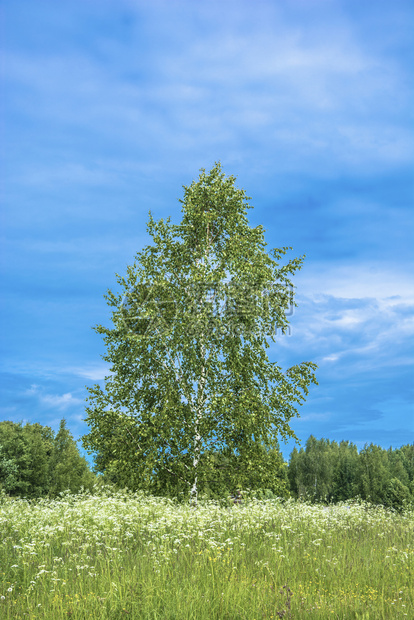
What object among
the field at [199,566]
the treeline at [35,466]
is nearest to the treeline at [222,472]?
the treeline at [35,466]

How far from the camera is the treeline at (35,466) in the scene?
5225 cm

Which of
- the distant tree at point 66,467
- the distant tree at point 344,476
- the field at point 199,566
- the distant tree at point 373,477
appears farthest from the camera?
the distant tree at point 344,476

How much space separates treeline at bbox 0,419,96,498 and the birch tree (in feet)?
123

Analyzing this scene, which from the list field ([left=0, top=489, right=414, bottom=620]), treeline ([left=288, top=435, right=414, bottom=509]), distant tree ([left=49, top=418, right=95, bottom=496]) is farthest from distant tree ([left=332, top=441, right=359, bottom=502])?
field ([left=0, top=489, right=414, bottom=620])

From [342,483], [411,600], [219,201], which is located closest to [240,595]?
[411,600]

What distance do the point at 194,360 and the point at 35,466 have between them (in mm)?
→ 49305

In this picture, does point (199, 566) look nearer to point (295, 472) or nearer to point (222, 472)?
point (222, 472)

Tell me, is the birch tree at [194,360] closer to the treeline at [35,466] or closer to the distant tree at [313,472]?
the treeline at [35,466]

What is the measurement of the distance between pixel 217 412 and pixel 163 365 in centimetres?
263

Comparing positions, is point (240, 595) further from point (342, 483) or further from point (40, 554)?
point (342, 483)

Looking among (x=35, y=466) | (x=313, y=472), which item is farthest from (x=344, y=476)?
(x=35, y=466)

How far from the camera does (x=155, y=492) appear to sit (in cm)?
1609

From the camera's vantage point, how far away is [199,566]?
23.2 feet

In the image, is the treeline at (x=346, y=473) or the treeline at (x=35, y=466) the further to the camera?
the treeline at (x=346, y=473)
